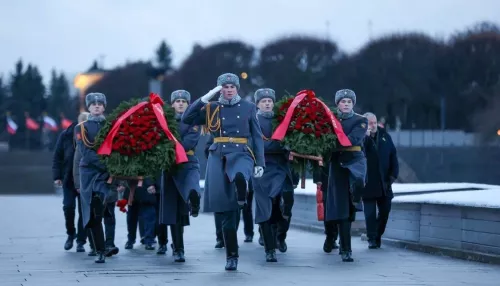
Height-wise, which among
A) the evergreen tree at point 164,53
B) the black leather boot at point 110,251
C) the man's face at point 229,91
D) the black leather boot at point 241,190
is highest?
the evergreen tree at point 164,53

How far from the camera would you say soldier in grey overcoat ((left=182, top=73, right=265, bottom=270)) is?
46.1 ft

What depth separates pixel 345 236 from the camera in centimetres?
1558

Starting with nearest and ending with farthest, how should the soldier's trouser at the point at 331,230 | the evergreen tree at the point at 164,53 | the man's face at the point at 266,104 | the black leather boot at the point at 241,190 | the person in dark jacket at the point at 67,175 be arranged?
the black leather boot at the point at 241,190 < the man's face at the point at 266,104 < the soldier's trouser at the point at 331,230 < the person in dark jacket at the point at 67,175 < the evergreen tree at the point at 164,53

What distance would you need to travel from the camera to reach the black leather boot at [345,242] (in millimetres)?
15359

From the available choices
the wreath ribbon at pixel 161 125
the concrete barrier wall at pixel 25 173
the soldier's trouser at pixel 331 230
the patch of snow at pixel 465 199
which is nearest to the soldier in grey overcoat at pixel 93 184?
the wreath ribbon at pixel 161 125

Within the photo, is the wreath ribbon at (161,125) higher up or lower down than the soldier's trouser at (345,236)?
higher up

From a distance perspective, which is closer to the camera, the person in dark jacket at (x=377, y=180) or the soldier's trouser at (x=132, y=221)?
the person in dark jacket at (x=377, y=180)

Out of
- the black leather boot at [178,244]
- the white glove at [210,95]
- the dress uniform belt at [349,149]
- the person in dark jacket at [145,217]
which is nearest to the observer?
the white glove at [210,95]

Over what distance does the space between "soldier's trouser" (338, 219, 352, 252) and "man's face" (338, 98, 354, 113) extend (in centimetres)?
144

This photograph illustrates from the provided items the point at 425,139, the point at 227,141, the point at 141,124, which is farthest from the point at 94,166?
the point at 425,139

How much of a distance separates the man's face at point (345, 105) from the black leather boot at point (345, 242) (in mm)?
1448

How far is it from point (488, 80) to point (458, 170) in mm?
32940

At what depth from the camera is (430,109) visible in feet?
316

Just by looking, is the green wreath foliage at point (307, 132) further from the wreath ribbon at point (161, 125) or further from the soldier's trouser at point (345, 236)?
the wreath ribbon at point (161, 125)
